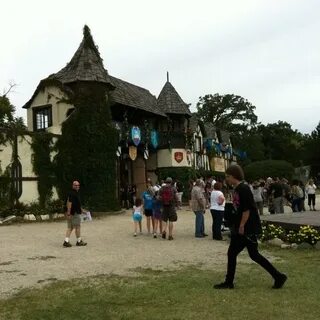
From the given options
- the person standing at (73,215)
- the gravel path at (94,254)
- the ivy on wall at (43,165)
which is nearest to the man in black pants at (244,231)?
the gravel path at (94,254)

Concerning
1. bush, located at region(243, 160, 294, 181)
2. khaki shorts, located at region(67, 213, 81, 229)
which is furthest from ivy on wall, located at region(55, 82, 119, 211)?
bush, located at region(243, 160, 294, 181)

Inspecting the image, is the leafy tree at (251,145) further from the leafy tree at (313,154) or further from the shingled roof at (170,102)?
the shingled roof at (170,102)

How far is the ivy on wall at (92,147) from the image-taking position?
2734 centimetres

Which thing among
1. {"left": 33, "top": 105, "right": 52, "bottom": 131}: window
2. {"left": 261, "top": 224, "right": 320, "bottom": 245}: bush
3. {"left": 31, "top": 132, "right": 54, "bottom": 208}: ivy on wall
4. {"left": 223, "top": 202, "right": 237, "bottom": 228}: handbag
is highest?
{"left": 33, "top": 105, "right": 52, "bottom": 131}: window

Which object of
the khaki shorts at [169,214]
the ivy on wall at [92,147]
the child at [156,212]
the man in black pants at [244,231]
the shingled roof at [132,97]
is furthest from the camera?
the shingled roof at [132,97]

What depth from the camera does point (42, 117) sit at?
3070cm

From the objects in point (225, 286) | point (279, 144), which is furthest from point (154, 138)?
point (279, 144)

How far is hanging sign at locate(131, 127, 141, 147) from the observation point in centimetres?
3188

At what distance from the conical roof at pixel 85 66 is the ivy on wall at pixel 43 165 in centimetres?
440

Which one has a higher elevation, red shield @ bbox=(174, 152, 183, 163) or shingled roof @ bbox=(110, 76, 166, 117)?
shingled roof @ bbox=(110, 76, 166, 117)

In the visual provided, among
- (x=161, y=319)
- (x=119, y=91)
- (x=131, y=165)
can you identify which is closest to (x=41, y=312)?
(x=161, y=319)

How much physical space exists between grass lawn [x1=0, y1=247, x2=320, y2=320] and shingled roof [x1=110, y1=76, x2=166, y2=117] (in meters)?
22.4

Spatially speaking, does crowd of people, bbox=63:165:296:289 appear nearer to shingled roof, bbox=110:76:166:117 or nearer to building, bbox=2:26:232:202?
building, bbox=2:26:232:202

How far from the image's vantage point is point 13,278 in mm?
9742
